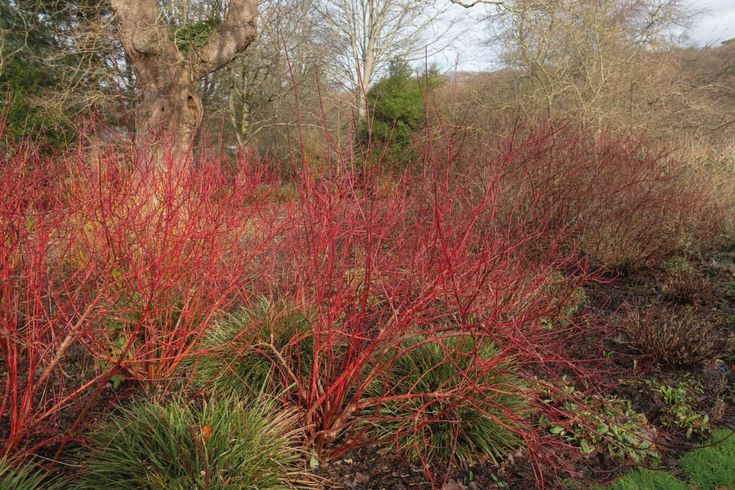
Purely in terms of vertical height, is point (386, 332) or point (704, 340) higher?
point (386, 332)

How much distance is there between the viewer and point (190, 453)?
1961mm

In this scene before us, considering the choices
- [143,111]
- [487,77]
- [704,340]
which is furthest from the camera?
[487,77]

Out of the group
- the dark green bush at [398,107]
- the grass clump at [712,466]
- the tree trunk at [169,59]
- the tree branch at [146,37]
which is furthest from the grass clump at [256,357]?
the dark green bush at [398,107]

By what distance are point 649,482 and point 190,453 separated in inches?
92.7

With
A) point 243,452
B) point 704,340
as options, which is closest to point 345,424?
point 243,452

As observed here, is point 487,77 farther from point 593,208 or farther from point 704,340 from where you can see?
point 704,340

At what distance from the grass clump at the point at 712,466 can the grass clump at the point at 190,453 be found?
6.98ft

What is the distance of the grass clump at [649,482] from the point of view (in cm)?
229

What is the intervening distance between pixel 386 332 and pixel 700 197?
604 cm

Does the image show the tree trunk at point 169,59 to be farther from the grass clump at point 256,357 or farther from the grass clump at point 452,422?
the grass clump at point 452,422

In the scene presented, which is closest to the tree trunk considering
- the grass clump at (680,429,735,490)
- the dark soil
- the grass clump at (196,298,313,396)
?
the grass clump at (196,298,313,396)

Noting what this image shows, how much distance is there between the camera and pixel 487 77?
39.5 feet

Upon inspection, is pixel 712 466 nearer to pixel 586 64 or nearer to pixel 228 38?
pixel 228 38

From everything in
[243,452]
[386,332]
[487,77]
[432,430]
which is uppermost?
[487,77]
